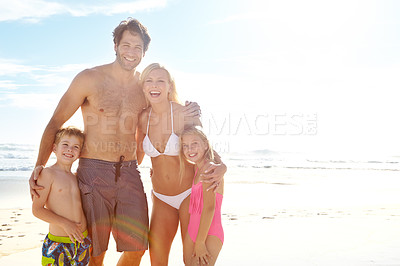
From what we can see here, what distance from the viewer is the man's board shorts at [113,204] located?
3697 millimetres

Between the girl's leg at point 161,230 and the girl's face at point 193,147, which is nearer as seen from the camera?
the girl's face at point 193,147

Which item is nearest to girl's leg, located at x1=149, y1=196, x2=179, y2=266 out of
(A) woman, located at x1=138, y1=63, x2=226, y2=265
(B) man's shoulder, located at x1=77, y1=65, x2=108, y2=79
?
(A) woman, located at x1=138, y1=63, x2=226, y2=265

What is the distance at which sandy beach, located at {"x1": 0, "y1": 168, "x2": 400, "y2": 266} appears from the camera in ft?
17.7

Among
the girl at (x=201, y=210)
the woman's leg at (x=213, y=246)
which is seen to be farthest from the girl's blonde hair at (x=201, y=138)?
the woman's leg at (x=213, y=246)

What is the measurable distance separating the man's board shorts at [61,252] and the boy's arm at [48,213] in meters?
0.08

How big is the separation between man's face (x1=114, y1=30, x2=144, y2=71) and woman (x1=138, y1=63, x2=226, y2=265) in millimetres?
163

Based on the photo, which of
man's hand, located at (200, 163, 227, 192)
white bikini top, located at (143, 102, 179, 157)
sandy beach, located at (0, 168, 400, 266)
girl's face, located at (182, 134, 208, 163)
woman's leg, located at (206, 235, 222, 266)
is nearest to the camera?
man's hand, located at (200, 163, 227, 192)

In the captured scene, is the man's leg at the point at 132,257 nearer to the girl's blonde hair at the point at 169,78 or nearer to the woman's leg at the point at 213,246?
the woman's leg at the point at 213,246

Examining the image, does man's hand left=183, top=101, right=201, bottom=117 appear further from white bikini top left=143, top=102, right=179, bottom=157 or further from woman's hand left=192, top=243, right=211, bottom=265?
woman's hand left=192, top=243, right=211, bottom=265

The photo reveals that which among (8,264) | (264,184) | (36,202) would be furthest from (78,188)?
(264,184)

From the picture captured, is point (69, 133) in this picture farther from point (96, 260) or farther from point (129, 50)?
point (96, 260)

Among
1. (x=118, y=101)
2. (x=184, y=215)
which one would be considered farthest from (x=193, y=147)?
(x=118, y=101)

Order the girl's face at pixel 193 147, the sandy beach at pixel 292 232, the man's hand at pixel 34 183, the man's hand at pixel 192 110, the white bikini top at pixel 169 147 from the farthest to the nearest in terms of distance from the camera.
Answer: the sandy beach at pixel 292 232, the man's hand at pixel 192 110, the white bikini top at pixel 169 147, the girl's face at pixel 193 147, the man's hand at pixel 34 183

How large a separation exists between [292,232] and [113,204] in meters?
4.02
